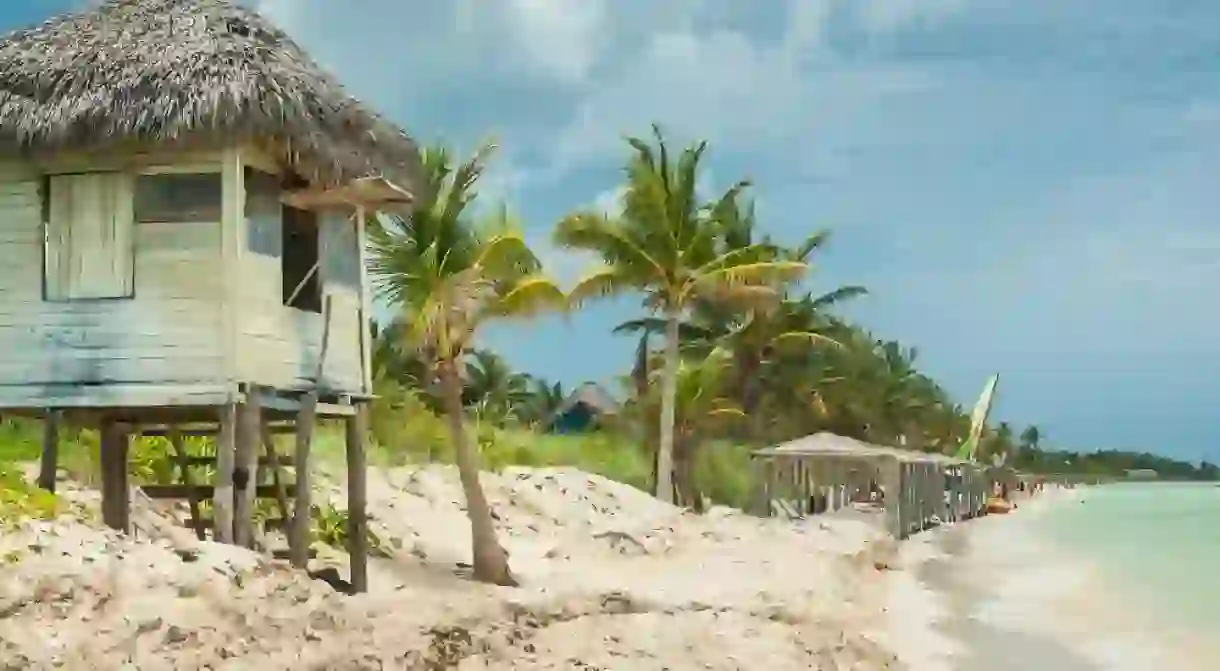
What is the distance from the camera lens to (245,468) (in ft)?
38.4

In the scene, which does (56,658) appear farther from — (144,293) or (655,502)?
(655,502)

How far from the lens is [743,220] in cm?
3453

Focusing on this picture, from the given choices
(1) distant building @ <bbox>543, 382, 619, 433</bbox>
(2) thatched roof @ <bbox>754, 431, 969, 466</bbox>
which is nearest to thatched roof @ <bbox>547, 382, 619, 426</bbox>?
(1) distant building @ <bbox>543, 382, 619, 433</bbox>

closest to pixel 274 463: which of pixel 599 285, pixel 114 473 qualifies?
pixel 114 473

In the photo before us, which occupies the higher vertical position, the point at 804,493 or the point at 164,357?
the point at 164,357

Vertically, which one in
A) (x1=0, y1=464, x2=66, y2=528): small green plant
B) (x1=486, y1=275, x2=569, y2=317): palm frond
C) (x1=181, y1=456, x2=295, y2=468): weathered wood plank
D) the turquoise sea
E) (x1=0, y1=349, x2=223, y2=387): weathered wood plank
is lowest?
the turquoise sea

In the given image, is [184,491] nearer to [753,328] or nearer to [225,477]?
[225,477]

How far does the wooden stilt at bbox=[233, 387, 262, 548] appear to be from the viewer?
1156 centimetres

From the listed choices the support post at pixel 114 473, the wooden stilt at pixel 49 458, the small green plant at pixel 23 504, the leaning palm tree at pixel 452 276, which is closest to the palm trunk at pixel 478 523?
the leaning palm tree at pixel 452 276

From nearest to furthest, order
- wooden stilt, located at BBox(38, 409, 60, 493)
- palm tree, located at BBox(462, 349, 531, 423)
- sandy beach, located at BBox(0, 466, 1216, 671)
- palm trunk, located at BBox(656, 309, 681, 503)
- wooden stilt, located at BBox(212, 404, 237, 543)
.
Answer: sandy beach, located at BBox(0, 466, 1216, 671), wooden stilt, located at BBox(212, 404, 237, 543), wooden stilt, located at BBox(38, 409, 60, 493), palm trunk, located at BBox(656, 309, 681, 503), palm tree, located at BBox(462, 349, 531, 423)

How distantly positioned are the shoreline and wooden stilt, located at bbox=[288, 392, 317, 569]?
5.80 metres

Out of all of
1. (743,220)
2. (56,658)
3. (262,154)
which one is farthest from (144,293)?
(743,220)

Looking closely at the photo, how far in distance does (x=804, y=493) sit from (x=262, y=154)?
2482cm

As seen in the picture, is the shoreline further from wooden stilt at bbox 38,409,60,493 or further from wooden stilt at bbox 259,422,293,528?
wooden stilt at bbox 38,409,60,493
